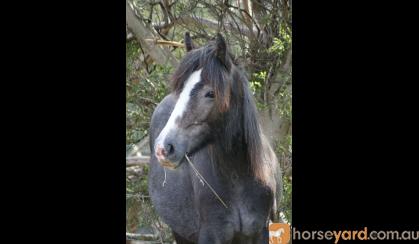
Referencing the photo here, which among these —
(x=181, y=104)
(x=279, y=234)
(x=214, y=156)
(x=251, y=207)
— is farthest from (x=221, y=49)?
(x=279, y=234)

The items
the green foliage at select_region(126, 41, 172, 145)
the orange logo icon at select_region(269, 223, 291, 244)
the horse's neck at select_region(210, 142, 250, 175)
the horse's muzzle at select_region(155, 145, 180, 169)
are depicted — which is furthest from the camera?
the green foliage at select_region(126, 41, 172, 145)

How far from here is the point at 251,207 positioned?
267cm

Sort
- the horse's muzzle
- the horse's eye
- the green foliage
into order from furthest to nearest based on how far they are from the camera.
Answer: the green foliage → the horse's eye → the horse's muzzle

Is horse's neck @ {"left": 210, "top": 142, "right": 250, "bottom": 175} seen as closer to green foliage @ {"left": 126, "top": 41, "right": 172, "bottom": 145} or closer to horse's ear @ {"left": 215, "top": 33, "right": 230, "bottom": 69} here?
horse's ear @ {"left": 215, "top": 33, "right": 230, "bottom": 69}

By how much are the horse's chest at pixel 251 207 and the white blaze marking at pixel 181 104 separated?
581mm

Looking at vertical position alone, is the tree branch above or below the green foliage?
above

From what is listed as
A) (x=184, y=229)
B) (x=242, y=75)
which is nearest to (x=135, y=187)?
(x=184, y=229)

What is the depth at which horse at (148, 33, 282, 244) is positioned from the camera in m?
2.34

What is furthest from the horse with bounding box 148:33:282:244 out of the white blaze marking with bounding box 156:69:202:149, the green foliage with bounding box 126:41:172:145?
the green foliage with bounding box 126:41:172:145

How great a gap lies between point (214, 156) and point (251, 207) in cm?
31

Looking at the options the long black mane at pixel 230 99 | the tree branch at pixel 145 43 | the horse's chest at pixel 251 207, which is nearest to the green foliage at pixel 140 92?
the tree branch at pixel 145 43

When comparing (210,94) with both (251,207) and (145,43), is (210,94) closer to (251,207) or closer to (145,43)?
(251,207)
